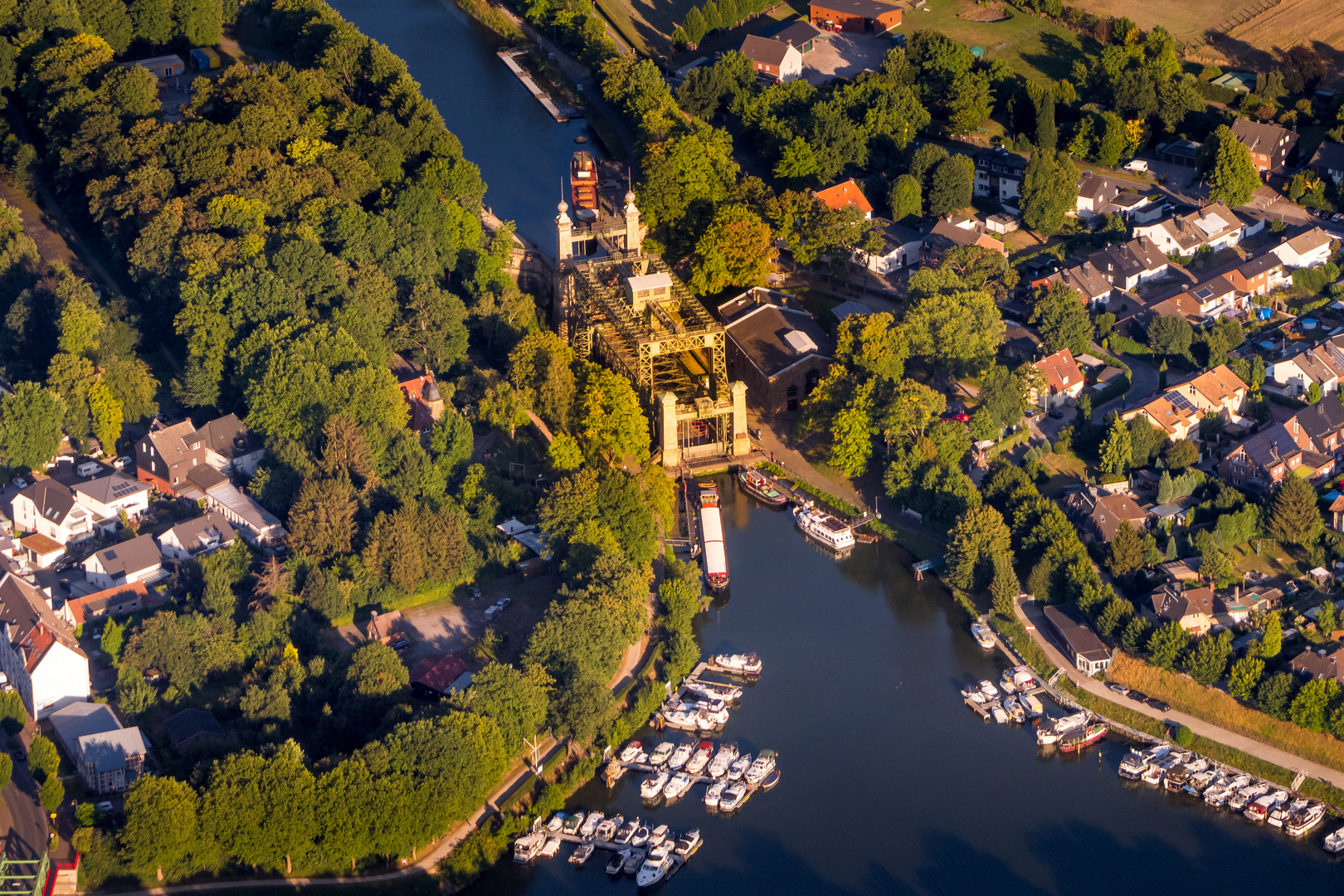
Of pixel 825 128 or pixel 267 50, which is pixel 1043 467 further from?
pixel 267 50

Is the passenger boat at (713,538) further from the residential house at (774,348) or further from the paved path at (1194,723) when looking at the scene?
the paved path at (1194,723)

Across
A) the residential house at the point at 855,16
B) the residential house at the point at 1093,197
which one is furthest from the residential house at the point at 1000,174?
the residential house at the point at 855,16

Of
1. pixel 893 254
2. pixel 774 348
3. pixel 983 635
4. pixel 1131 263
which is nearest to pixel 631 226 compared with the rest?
pixel 774 348

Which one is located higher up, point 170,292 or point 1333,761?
point 170,292


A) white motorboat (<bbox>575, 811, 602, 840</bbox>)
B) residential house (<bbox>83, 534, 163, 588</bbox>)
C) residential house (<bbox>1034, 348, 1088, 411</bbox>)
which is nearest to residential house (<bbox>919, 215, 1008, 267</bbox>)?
residential house (<bbox>1034, 348, 1088, 411</bbox>)

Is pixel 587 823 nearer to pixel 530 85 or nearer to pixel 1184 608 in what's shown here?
pixel 1184 608

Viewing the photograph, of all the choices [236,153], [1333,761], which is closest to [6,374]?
[236,153]
